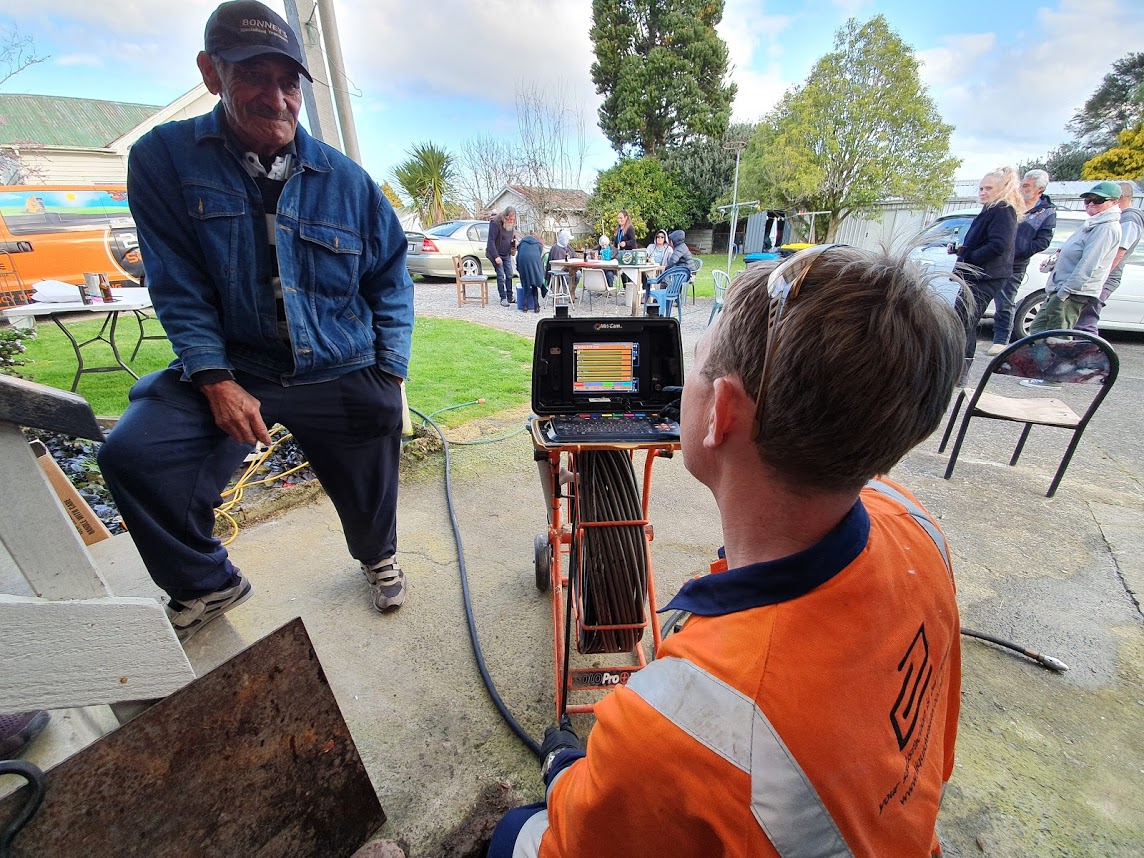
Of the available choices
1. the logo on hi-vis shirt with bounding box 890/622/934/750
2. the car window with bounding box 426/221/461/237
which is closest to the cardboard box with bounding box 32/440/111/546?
the logo on hi-vis shirt with bounding box 890/622/934/750

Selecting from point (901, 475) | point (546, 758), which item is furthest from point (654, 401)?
point (901, 475)

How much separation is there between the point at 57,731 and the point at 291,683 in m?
0.71

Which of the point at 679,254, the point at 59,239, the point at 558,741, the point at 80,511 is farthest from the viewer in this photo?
the point at 679,254

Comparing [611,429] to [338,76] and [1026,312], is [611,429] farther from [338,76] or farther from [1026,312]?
[1026,312]

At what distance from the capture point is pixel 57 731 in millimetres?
1295

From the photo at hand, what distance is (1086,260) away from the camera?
5109mm

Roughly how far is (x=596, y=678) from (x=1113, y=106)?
4983cm

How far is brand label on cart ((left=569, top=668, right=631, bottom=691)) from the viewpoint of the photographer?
173 cm

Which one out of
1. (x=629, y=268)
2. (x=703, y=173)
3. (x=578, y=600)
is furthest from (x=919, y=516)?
(x=703, y=173)

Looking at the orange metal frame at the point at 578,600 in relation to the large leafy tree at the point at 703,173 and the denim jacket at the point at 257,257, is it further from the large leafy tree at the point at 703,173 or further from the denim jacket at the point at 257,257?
the large leafy tree at the point at 703,173

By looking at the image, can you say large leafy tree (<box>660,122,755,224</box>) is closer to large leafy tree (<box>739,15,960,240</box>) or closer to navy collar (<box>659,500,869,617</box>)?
large leafy tree (<box>739,15,960,240</box>)

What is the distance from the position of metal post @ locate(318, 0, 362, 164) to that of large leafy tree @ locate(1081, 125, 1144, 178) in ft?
91.3

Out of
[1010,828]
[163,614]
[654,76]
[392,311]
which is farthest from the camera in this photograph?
[654,76]

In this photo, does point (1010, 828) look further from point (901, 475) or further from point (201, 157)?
point (201, 157)
